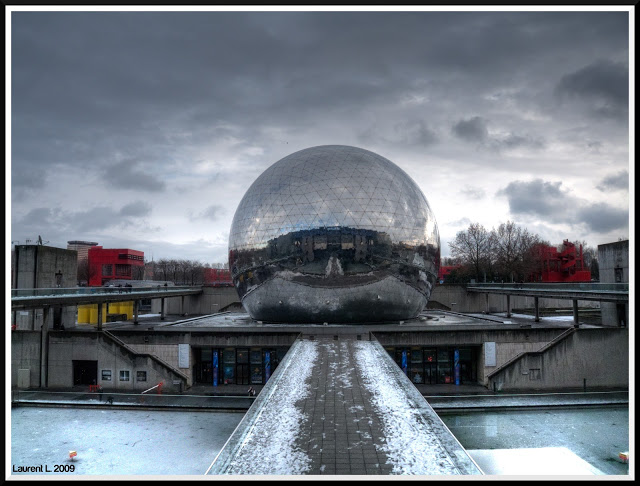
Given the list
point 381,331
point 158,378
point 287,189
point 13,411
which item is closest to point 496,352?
point 381,331

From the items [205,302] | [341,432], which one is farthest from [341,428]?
[205,302]

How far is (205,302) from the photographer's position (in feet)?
131

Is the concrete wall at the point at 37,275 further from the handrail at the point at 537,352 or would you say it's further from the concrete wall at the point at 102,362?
the handrail at the point at 537,352

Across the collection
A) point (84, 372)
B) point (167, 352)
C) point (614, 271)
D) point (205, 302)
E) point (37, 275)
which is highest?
point (614, 271)

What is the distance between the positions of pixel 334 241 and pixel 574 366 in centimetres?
1329

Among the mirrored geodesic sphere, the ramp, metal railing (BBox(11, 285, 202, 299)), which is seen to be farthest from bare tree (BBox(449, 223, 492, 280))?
the ramp

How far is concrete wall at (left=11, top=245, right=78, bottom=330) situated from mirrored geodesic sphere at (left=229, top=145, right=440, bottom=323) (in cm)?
1058

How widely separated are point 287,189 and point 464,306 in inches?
921

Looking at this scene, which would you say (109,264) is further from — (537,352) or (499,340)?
(537,352)

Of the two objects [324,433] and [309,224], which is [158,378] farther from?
[324,433]

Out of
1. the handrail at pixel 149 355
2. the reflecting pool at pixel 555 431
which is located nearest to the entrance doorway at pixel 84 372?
the handrail at pixel 149 355

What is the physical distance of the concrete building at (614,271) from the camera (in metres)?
A: 23.6

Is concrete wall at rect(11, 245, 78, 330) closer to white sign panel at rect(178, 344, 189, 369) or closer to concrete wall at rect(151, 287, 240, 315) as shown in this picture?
white sign panel at rect(178, 344, 189, 369)

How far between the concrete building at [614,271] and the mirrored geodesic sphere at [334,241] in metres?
10.3
